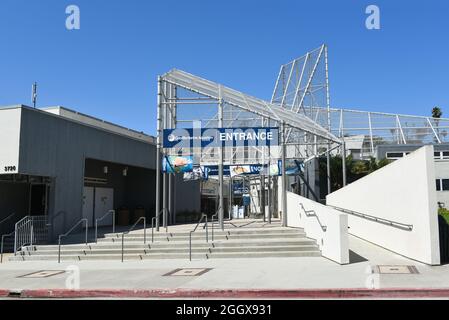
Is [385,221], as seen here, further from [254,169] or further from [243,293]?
[254,169]

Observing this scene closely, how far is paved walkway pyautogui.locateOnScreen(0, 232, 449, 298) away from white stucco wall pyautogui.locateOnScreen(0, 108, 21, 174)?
3589 millimetres

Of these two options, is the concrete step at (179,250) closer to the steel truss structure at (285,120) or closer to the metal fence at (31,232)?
the metal fence at (31,232)

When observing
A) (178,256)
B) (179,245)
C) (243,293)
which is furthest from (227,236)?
(243,293)

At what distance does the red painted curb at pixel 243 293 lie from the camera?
893 centimetres

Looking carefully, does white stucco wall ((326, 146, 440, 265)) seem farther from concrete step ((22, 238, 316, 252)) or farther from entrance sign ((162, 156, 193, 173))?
entrance sign ((162, 156, 193, 173))

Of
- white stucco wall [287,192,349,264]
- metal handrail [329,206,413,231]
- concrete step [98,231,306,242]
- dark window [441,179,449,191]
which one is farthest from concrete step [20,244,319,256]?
dark window [441,179,449,191]

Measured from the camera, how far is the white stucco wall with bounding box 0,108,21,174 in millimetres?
16938

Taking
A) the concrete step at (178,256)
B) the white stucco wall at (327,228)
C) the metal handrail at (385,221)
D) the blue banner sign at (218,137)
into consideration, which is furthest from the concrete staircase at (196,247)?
the blue banner sign at (218,137)

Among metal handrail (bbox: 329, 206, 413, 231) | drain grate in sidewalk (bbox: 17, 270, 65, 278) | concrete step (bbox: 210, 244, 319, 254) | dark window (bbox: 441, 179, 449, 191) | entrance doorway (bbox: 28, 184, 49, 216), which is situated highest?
dark window (bbox: 441, 179, 449, 191)

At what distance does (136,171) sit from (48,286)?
17.6 m

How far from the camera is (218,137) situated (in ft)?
63.0

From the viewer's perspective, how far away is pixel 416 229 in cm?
1257

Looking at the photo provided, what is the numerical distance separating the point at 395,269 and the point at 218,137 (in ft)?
31.0

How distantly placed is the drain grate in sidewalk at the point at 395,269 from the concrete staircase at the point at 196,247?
302cm
